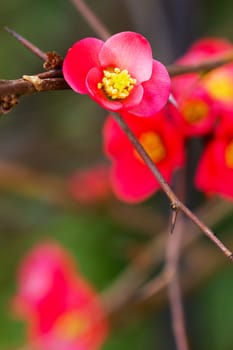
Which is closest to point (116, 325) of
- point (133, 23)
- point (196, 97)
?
point (196, 97)

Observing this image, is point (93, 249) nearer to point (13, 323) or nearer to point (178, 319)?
point (13, 323)

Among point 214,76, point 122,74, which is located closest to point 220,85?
point 214,76

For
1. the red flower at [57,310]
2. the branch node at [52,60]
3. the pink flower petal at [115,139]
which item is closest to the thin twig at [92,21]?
the pink flower petal at [115,139]

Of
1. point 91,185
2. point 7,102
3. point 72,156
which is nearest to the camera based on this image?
point 7,102

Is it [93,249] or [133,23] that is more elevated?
[133,23]

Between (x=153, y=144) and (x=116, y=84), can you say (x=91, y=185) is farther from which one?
(x=116, y=84)

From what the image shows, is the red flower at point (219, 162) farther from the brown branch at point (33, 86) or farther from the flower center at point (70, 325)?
the flower center at point (70, 325)

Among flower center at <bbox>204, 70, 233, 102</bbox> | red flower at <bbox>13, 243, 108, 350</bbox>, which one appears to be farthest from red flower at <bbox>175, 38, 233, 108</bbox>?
red flower at <bbox>13, 243, 108, 350</bbox>
